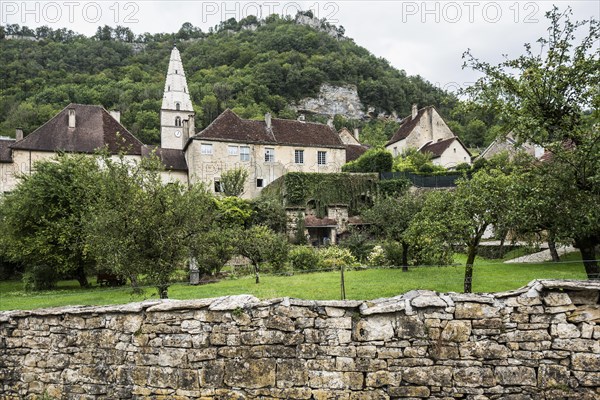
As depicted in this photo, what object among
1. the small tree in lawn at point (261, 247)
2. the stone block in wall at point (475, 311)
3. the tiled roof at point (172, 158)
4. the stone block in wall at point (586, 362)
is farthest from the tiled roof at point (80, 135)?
the stone block in wall at point (586, 362)

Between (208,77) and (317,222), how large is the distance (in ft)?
274

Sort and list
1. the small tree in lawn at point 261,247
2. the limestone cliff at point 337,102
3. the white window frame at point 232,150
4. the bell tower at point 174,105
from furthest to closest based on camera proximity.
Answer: the limestone cliff at point 337,102 < the bell tower at point 174,105 < the white window frame at point 232,150 < the small tree in lawn at point 261,247

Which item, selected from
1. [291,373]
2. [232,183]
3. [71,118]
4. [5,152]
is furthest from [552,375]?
[5,152]

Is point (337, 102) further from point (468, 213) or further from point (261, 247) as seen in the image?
point (468, 213)

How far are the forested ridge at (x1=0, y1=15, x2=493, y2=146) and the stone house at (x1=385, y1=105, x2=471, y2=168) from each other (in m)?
12.2

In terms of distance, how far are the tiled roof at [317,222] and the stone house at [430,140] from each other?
25168mm

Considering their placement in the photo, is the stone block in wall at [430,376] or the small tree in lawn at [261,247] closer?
the stone block in wall at [430,376]

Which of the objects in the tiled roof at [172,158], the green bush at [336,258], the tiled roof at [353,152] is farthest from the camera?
the tiled roof at [353,152]

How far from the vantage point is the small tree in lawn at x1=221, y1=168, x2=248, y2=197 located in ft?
128

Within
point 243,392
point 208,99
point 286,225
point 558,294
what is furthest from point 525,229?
point 208,99

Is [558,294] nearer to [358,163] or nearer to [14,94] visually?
[358,163]

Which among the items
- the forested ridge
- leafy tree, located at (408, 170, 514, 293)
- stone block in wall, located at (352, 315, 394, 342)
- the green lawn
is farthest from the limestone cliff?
stone block in wall, located at (352, 315, 394, 342)

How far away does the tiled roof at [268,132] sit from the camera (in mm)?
41875

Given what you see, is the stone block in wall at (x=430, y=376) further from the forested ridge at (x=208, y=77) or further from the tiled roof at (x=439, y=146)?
the forested ridge at (x=208, y=77)
